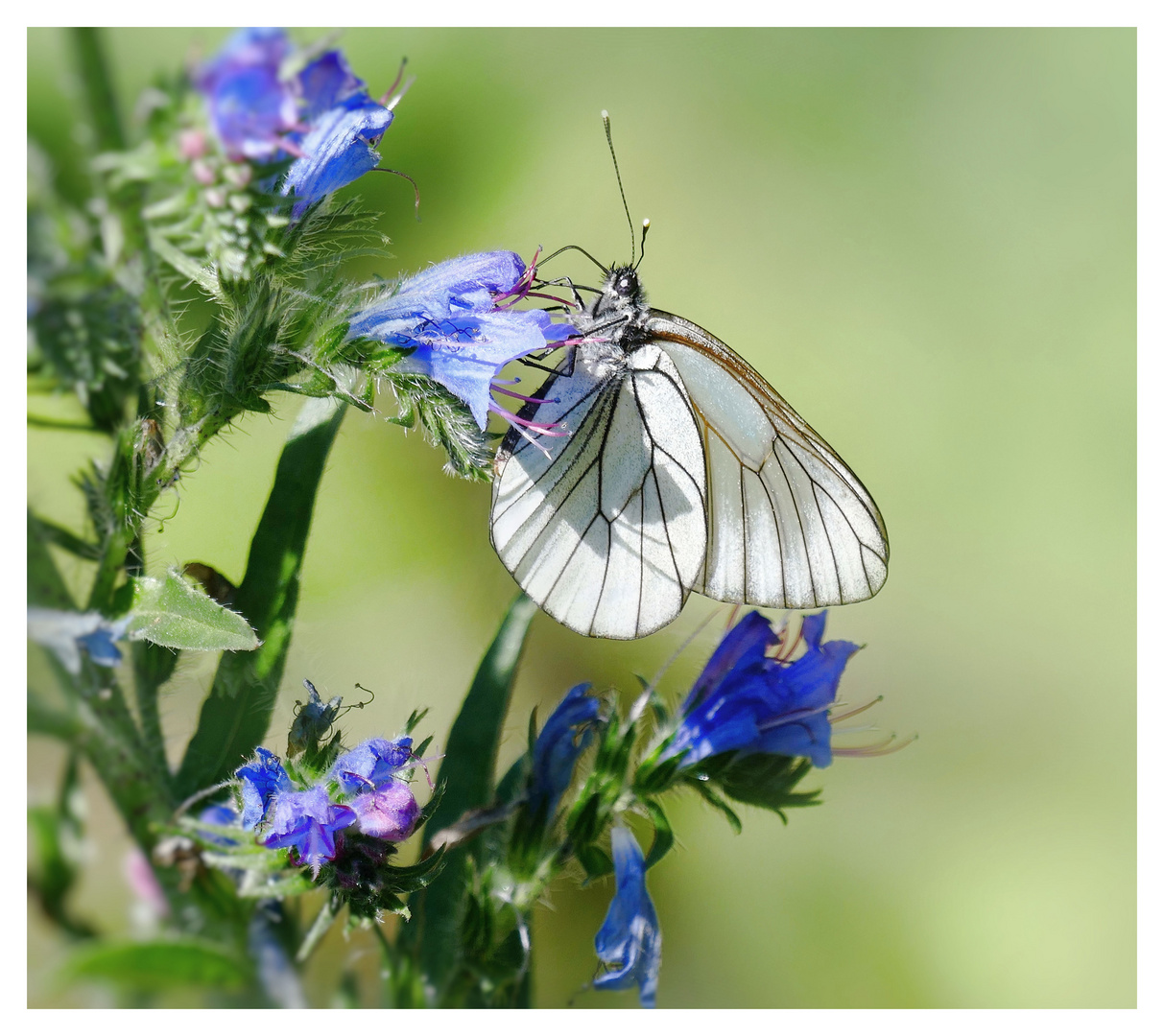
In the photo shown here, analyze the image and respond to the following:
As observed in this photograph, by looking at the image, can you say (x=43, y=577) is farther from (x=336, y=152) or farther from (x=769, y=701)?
(x=769, y=701)

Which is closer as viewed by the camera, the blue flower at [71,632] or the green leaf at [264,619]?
the blue flower at [71,632]

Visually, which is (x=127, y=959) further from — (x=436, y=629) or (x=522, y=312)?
(x=522, y=312)

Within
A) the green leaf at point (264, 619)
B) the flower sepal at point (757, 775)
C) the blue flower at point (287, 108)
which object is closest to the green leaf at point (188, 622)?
the green leaf at point (264, 619)

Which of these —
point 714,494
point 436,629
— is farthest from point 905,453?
point 436,629

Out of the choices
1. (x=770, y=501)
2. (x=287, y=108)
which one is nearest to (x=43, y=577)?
(x=287, y=108)

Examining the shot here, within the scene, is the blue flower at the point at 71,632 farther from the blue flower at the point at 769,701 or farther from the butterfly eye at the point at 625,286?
the butterfly eye at the point at 625,286

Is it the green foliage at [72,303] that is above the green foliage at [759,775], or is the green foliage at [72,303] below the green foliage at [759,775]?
above
